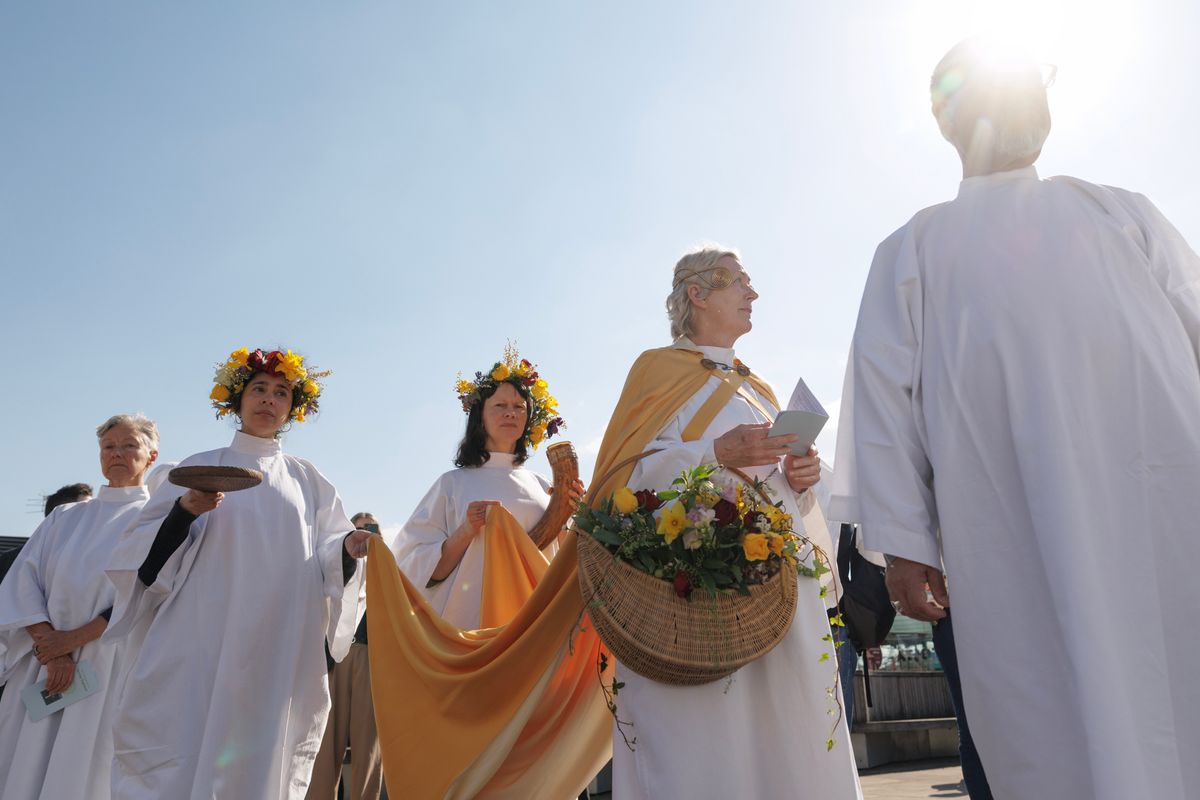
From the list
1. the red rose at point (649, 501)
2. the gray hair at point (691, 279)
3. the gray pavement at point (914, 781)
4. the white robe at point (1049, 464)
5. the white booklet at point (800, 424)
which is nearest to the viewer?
the white robe at point (1049, 464)

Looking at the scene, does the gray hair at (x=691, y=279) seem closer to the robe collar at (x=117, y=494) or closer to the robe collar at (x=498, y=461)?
the robe collar at (x=498, y=461)

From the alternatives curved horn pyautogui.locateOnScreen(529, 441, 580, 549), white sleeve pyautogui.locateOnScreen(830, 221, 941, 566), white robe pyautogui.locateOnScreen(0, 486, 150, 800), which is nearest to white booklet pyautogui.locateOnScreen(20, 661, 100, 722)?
white robe pyautogui.locateOnScreen(0, 486, 150, 800)

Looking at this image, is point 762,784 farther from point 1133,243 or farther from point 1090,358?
point 1133,243

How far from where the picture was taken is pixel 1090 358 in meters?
2.47

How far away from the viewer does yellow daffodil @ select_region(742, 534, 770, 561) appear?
11.4ft

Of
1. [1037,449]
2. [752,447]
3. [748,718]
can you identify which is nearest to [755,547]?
[752,447]

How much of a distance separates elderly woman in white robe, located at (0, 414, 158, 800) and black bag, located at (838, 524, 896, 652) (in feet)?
15.3

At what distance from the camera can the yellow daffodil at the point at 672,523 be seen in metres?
3.52

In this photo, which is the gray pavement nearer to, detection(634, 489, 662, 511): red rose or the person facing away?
the person facing away

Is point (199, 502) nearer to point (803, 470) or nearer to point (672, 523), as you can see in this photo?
point (672, 523)

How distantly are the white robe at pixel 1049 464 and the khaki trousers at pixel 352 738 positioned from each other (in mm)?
5559

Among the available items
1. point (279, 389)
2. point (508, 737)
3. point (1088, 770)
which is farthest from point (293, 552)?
point (1088, 770)

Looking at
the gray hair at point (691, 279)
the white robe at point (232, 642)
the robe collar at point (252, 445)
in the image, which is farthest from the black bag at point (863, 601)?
the robe collar at point (252, 445)

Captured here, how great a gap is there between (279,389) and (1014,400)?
4.52 metres
